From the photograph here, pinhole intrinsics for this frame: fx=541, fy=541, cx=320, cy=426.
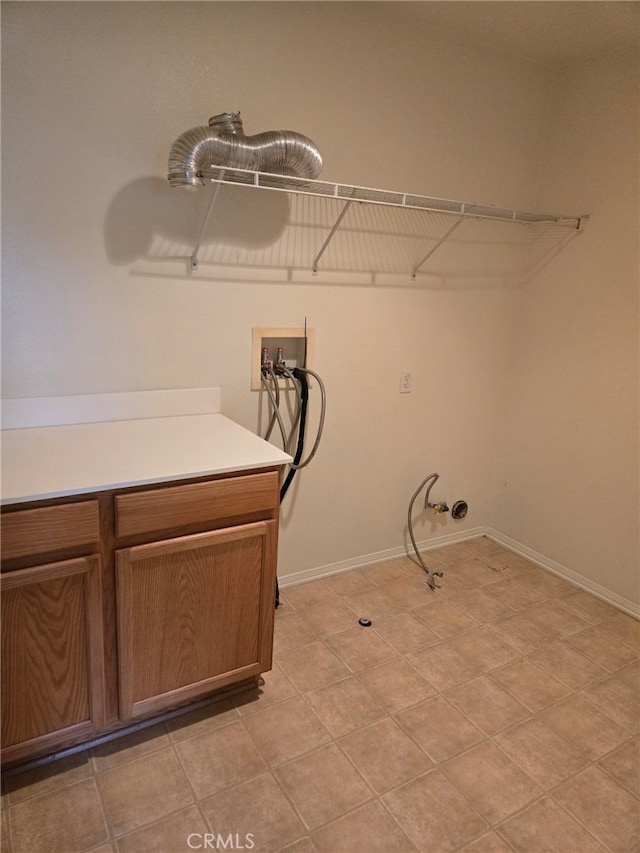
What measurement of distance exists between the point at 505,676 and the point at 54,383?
1.92 meters

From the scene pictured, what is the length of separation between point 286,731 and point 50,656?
76 centimetres

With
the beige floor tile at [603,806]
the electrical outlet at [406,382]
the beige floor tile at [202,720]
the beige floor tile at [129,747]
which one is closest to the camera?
the beige floor tile at [603,806]

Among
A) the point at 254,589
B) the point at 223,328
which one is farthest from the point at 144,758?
the point at 223,328

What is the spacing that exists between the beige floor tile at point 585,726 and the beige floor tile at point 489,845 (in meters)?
0.47

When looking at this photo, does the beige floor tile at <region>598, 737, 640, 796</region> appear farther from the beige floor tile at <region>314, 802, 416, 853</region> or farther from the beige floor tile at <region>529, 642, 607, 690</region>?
the beige floor tile at <region>314, 802, 416, 853</region>

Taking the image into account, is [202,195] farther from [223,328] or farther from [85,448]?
[85,448]

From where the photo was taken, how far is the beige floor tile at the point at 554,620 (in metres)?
2.32

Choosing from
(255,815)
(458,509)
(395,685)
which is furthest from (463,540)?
(255,815)

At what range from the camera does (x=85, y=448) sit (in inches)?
63.4

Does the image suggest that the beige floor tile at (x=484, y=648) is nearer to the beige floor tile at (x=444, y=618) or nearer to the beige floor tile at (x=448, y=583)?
the beige floor tile at (x=444, y=618)

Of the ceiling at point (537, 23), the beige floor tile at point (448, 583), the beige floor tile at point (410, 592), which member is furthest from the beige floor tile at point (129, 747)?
the ceiling at point (537, 23)

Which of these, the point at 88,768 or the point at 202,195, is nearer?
the point at 88,768

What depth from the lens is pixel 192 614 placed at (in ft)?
5.26

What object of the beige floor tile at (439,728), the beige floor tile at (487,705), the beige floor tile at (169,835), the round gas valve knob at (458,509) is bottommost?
the beige floor tile at (169,835)
